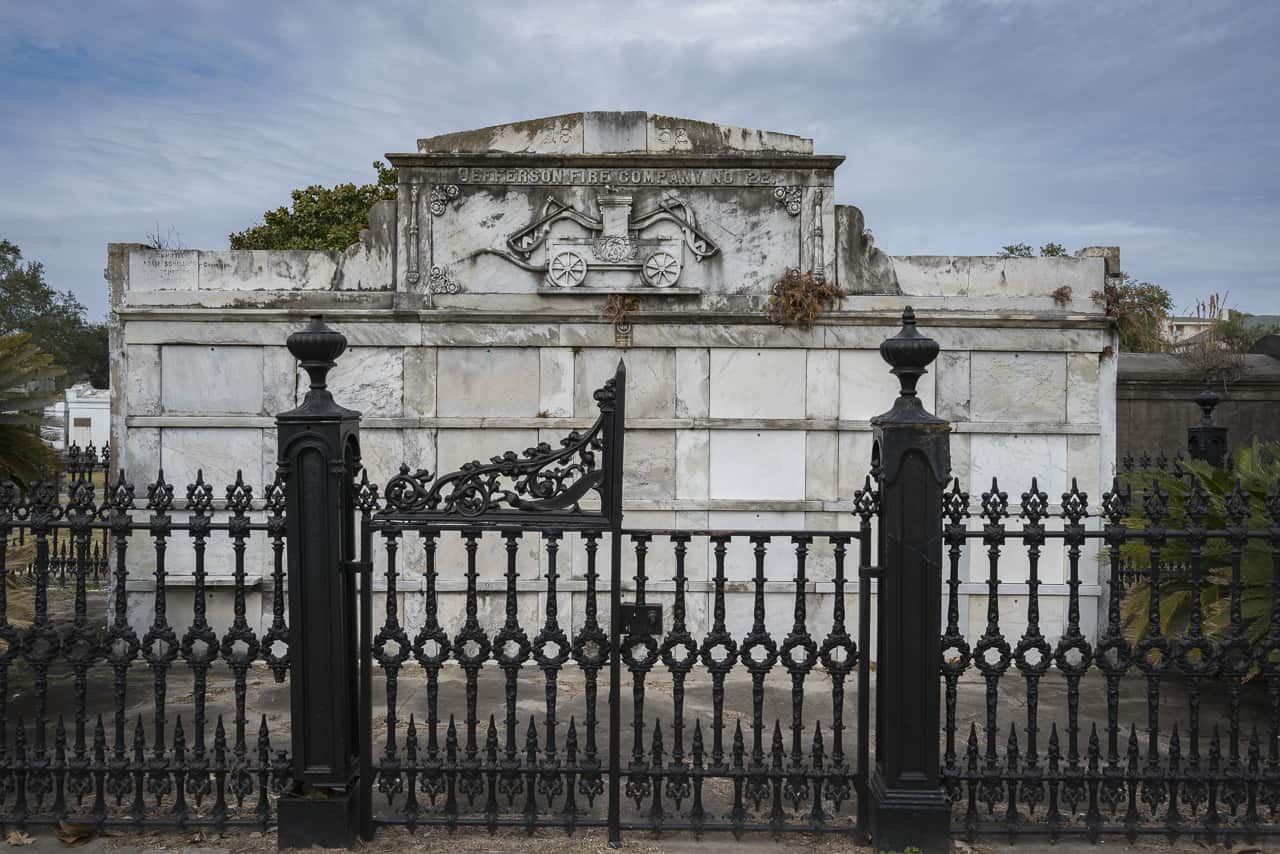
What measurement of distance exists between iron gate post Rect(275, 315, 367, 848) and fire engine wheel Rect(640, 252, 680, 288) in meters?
4.30

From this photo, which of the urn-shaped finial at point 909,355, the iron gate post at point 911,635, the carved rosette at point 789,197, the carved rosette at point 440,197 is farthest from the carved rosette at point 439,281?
the iron gate post at point 911,635

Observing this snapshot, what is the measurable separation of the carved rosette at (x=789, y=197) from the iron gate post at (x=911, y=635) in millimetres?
4344

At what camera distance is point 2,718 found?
4660 millimetres

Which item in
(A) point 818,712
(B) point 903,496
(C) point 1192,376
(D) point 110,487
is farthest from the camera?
(C) point 1192,376

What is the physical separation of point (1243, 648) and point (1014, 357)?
13.7 ft

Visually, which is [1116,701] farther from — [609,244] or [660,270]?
[609,244]

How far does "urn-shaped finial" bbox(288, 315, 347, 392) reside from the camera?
4.56 metres

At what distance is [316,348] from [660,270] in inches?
167

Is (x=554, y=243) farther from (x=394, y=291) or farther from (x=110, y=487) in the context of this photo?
(x=110, y=487)

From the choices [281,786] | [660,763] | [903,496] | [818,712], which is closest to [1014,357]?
[818,712]

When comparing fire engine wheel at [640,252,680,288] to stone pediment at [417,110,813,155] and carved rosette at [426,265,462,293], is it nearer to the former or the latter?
stone pediment at [417,110,813,155]

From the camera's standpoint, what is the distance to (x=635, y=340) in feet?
27.6

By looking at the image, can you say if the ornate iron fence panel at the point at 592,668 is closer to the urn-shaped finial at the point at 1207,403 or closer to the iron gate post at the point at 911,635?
the iron gate post at the point at 911,635

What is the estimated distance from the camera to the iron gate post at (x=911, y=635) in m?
4.38
